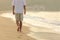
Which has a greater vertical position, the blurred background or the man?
the man

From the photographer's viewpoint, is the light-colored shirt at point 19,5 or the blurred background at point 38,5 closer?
the light-colored shirt at point 19,5

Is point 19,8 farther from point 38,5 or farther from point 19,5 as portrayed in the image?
point 38,5

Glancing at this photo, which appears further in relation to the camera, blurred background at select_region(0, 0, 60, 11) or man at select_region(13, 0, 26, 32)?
blurred background at select_region(0, 0, 60, 11)

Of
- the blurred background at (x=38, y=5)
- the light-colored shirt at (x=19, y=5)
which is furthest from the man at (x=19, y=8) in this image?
the blurred background at (x=38, y=5)

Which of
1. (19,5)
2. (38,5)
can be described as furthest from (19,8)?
(38,5)

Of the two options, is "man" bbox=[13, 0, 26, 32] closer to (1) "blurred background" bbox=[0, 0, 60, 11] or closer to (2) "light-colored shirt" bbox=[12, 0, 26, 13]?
(2) "light-colored shirt" bbox=[12, 0, 26, 13]

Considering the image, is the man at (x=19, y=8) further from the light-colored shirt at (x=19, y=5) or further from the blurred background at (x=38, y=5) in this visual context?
the blurred background at (x=38, y=5)

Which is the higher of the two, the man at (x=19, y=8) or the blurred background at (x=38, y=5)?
the man at (x=19, y=8)

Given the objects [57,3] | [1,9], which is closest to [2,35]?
[1,9]

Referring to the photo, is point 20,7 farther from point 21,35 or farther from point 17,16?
point 21,35

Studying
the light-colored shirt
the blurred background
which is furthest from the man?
the blurred background

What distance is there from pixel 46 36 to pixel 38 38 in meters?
0.46

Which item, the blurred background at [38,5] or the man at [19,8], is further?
the blurred background at [38,5]

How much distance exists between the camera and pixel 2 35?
8.62 metres
